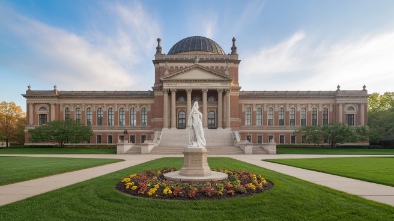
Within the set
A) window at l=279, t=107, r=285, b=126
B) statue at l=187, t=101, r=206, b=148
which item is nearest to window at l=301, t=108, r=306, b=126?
window at l=279, t=107, r=285, b=126

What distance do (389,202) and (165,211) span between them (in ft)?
26.8

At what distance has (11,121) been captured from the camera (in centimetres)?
6938

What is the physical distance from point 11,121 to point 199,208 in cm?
7610

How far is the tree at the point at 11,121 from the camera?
66438mm

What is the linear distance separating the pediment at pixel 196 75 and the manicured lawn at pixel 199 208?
45.1m

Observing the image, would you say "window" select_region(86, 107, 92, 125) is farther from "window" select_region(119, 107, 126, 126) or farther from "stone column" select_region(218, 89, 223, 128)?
"stone column" select_region(218, 89, 223, 128)

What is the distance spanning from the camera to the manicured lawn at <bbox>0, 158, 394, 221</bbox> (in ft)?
27.5

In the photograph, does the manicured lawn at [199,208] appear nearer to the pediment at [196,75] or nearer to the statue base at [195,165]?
the statue base at [195,165]

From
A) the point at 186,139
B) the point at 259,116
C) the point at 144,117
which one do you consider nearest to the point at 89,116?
the point at 144,117

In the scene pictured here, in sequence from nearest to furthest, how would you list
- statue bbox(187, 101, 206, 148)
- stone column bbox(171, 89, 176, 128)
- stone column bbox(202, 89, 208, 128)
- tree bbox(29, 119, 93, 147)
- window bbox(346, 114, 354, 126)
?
1. statue bbox(187, 101, 206, 148)
2. tree bbox(29, 119, 93, 147)
3. stone column bbox(202, 89, 208, 128)
4. stone column bbox(171, 89, 176, 128)
5. window bbox(346, 114, 354, 126)

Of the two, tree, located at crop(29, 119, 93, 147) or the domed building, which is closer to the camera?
tree, located at crop(29, 119, 93, 147)

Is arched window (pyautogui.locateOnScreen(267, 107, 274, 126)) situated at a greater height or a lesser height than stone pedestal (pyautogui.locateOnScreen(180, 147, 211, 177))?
greater

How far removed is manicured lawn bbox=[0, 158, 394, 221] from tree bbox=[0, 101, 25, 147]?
218ft

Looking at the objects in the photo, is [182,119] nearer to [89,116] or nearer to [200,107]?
[200,107]
